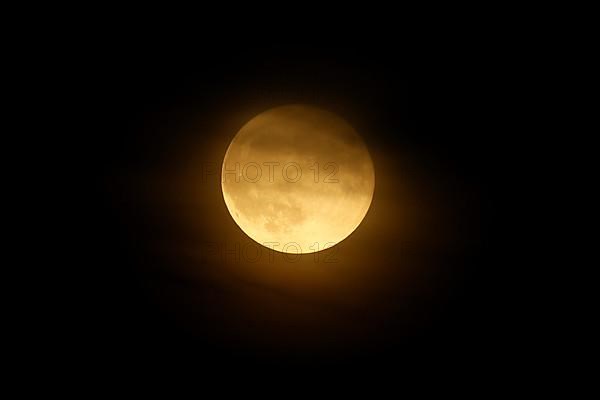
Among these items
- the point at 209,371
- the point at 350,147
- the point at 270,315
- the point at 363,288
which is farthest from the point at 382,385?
the point at 350,147

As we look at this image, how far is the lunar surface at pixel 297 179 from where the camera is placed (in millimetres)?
1337

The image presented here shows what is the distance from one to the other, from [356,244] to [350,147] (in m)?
0.50

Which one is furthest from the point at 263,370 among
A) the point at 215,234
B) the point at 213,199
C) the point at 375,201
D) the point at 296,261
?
the point at 375,201

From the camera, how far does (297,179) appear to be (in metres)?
1.33

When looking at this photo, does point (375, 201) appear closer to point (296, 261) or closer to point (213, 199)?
point (296, 261)

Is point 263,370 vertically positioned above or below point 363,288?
below

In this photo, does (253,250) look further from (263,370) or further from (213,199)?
(263,370)

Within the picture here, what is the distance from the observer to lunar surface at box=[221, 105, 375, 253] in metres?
1.34

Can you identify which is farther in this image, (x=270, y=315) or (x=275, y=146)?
(x=270, y=315)

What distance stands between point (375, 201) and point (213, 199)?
0.72 metres

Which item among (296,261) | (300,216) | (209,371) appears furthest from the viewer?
(209,371)

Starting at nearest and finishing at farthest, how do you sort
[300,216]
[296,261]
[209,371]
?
[300,216] → [296,261] → [209,371]

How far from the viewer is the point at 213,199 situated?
1.71 m

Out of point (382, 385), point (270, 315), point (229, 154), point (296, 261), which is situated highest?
point (229, 154)
